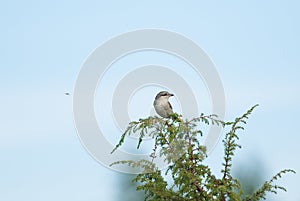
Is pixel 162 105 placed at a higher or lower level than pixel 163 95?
lower

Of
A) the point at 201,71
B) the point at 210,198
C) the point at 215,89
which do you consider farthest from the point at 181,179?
the point at 201,71

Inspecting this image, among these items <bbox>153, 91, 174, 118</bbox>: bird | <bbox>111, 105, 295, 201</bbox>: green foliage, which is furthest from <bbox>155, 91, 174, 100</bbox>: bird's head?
<bbox>111, 105, 295, 201</bbox>: green foliage

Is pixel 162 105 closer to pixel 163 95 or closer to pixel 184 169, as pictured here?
pixel 163 95

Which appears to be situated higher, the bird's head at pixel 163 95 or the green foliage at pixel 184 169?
the bird's head at pixel 163 95

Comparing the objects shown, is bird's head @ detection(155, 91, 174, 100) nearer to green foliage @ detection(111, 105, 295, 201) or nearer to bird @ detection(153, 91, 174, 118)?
bird @ detection(153, 91, 174, 118)

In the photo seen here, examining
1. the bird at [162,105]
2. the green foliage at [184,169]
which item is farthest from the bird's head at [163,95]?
the green foliage at [184,169]

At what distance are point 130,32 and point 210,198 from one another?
15.2ft

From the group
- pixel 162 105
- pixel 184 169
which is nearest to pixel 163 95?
pixel 162 105

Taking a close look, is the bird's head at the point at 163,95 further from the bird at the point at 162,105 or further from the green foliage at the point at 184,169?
the green foliage at the point at 184,169

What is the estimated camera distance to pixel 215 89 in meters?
6.70

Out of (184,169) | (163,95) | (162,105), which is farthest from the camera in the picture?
(163,95)

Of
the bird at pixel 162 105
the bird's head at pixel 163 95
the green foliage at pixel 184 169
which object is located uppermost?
the bird's head at pixel 163 95

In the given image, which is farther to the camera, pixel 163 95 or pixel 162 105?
pixel 163 95

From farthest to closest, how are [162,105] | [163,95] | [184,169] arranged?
[163,95] → [162,105] → [184,169]
